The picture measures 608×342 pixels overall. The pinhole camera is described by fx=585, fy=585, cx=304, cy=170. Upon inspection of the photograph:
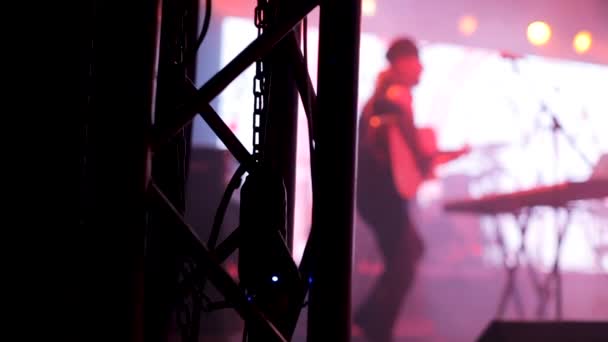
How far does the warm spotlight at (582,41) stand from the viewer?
591 centimetres

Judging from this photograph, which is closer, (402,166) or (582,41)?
(402,166)

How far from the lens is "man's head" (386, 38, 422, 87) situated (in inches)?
121

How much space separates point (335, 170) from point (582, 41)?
6037mm

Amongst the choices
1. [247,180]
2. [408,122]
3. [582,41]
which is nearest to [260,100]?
[247,180]

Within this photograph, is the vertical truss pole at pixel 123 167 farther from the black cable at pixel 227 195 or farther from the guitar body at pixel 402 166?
the guitar body at pixel 402 166

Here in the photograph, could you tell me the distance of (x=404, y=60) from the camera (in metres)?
3.09

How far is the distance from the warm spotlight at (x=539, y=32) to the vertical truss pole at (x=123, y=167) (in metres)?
5.63

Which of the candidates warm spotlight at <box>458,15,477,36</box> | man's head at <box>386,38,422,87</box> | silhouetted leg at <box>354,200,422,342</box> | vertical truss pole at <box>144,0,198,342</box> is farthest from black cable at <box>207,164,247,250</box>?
warm spotlight at <box>458,15,477,36</box>

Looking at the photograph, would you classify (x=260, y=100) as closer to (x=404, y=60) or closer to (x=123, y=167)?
(x=123, y=167)

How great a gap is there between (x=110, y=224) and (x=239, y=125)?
2.76 m

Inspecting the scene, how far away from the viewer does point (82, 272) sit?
79 cm

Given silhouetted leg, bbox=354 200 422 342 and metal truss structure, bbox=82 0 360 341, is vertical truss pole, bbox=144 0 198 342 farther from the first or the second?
silhouetted leg, bbox=354 200 422 342

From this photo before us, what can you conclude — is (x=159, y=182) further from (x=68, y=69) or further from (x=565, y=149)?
(x=565, y=149)

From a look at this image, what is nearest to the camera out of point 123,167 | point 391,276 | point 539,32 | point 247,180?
point 123,167
